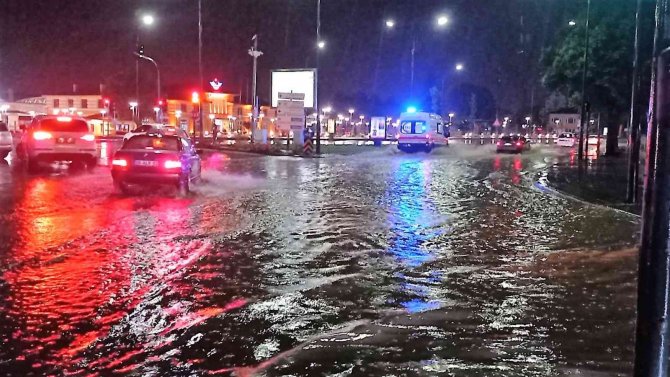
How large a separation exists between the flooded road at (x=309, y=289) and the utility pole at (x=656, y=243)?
214 centimetres

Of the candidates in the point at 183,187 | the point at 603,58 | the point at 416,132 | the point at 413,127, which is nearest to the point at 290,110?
the point at 413,127

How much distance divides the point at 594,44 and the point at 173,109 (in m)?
68.8

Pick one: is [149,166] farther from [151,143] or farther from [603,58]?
[603,58]

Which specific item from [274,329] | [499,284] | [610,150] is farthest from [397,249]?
[610,150]

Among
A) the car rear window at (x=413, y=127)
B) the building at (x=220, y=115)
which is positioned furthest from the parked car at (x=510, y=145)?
the building at (x=220, y=115)

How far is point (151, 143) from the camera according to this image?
17.0 metres

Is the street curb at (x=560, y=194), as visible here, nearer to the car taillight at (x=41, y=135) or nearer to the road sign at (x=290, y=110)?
the car taillight at (x=41, y=135)

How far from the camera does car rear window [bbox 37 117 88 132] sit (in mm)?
23094

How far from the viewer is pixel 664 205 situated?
10.4 feet

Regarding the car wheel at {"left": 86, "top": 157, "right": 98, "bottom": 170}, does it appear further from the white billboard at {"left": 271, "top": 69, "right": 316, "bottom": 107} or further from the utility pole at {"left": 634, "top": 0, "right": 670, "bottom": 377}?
the utility pole at {"left": 634, "top": 0, "right": 670, "bottom": 377}

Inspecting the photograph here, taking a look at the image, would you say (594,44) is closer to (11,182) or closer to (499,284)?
(11,182)

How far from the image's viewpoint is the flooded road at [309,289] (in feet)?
18.4

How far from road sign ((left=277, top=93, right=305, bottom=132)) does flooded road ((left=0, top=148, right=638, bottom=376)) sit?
84.4ft

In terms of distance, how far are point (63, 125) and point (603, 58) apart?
1051 inches
